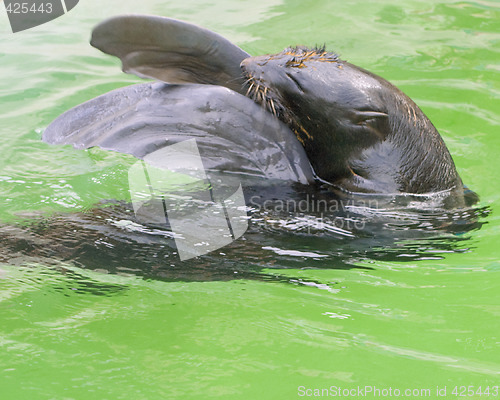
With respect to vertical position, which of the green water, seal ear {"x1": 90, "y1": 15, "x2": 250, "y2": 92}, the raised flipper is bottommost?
the green water

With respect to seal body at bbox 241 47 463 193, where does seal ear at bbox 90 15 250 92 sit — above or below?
above

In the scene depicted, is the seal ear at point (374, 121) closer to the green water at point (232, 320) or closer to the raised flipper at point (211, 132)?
the raised flipper at point (211, 132)

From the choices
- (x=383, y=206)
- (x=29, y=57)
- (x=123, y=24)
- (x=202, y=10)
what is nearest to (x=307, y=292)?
(x=383, y=206)

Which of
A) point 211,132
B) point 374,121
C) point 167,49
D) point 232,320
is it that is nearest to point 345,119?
point 374,121

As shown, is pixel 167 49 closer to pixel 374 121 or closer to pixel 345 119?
pixel 345 119

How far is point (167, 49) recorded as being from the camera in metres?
3.28

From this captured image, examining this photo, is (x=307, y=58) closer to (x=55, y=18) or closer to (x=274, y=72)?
(x=274, y=72)

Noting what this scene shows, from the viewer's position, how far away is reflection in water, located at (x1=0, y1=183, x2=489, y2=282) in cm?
294

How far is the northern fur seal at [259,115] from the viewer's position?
3.18 meters

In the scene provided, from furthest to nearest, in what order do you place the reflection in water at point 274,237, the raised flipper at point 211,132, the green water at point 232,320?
the raised flipper at point 211,132, the reflection in water at point 274,237, the green water at point 232,320

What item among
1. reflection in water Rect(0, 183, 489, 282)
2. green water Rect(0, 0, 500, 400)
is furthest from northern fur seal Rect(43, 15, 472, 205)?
green water Rect(0, 0, 500, 400)

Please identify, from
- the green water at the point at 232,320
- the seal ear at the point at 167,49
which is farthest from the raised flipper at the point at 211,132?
the green water at the point at 232,320

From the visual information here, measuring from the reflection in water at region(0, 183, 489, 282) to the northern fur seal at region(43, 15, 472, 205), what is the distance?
106mm

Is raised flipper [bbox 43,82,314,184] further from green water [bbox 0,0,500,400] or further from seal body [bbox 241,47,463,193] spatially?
green water [bbox 0,0,500,400]
